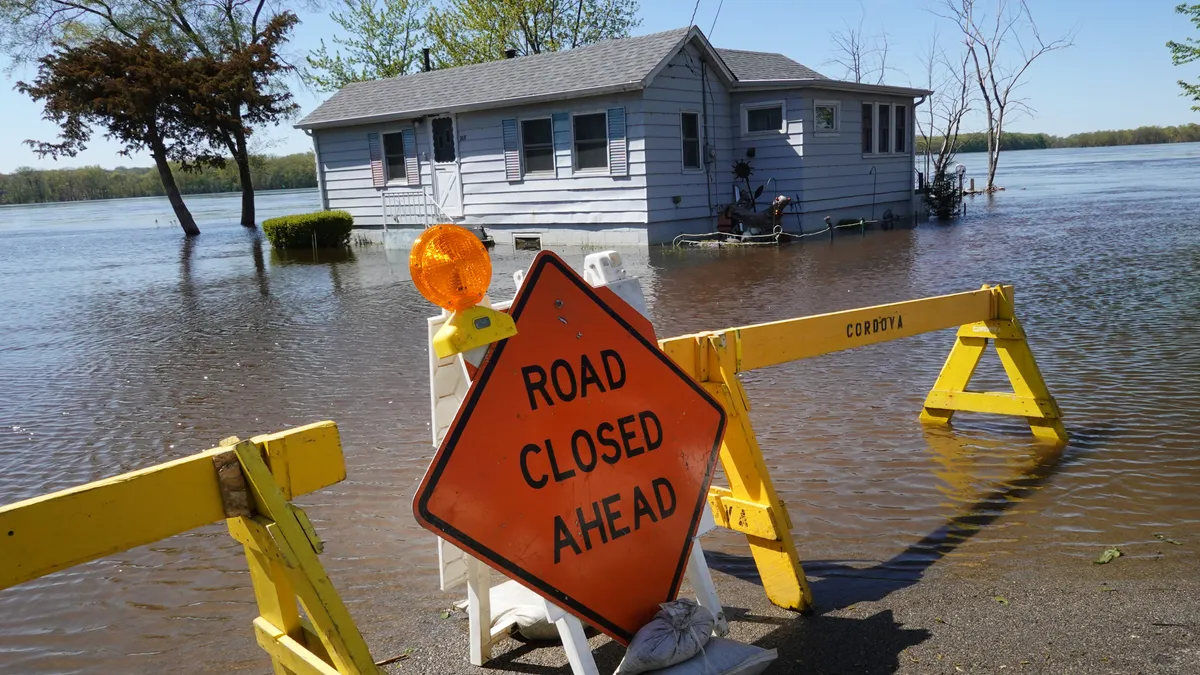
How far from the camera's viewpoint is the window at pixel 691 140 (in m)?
20.2

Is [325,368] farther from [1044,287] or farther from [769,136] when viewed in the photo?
[769,136]

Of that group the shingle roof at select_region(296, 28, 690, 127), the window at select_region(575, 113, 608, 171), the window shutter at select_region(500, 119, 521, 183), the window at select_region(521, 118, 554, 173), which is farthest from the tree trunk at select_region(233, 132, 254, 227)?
the window at select_region(575, 113, 608, 171)

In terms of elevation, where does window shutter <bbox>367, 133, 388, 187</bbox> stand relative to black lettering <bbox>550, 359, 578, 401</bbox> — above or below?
above

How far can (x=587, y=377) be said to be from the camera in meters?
3.17

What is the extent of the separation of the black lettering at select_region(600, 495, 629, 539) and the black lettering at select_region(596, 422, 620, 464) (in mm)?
129

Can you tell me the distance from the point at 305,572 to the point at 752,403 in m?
5.09

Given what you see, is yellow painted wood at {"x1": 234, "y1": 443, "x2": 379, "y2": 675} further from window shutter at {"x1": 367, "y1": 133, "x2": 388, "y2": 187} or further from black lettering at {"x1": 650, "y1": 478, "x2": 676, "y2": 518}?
window shutter at {"x1": 367, "y1": 133, "x2": 388, "y2": 187}

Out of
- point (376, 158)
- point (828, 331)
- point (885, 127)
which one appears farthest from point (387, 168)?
point (828, 331)

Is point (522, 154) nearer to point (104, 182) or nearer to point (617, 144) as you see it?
point (617, 144)

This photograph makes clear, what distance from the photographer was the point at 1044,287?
469 inches

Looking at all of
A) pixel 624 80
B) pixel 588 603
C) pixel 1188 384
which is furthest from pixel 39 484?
pixel 624 80

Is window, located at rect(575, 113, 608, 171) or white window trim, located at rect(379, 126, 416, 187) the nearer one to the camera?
window, located at rect(575, 113, 608, 171)

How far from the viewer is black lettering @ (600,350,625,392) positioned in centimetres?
323

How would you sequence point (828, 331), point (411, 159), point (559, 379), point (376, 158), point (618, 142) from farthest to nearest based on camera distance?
1. point (376, 158)
2. point (411, 159)
3. point (618, 142)
4. point (828, 331)
5. point (559, 379)
